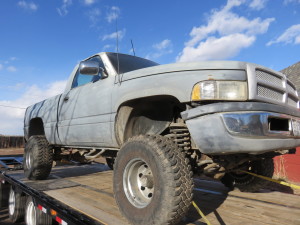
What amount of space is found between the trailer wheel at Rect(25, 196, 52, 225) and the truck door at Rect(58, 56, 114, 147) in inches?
42.1

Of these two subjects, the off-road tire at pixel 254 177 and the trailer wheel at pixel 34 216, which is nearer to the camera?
the off-road tire at pixel 254 177

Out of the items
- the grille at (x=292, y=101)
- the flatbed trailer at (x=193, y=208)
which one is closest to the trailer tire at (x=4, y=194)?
the flatbed trailer at (x=193, y=208)

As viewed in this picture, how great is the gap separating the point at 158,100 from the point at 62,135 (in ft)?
7.08

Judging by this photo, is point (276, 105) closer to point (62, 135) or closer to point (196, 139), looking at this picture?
point (196, 139)

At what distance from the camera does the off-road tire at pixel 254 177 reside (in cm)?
324

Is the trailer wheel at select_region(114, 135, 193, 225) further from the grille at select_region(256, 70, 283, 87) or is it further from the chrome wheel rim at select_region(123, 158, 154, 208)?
the grille at select_region(256, 70, 283, 87)

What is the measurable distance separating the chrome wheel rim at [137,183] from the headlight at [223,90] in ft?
2.84

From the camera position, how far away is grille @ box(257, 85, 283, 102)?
81.3 inches

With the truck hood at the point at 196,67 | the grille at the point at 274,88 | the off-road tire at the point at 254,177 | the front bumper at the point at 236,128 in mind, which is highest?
the truck hood at the point at 196,67

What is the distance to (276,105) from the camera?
6.95 feet

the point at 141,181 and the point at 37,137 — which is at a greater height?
the point at 37,137

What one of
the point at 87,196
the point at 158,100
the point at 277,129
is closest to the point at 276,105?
the point at 277,129

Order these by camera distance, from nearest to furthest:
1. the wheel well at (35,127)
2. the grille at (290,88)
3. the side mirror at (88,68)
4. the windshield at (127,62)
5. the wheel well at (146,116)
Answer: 1. the grille at (290,88)
2. the wheel well at (146,116)
3. the side mirror at (88,68)
4. the windshield at (127,62)
5. the wheel well at (35,127)

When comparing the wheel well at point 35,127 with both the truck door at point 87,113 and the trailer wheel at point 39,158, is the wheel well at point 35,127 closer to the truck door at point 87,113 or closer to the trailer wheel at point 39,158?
the trailer wheel at point 39,158
